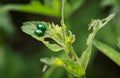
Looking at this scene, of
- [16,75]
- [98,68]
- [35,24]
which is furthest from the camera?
[16,75]

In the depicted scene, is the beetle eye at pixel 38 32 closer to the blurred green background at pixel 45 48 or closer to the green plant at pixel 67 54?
the green plant at pixel 67 54

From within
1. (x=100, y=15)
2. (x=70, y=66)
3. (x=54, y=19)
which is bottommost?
(x=54, y=19)

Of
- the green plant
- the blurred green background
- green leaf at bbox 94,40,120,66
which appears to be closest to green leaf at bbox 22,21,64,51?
the green plant

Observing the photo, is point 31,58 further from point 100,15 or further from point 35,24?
point 35,24

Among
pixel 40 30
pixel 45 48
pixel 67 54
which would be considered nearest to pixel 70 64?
pixel 67 54

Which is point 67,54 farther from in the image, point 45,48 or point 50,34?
point 45,48

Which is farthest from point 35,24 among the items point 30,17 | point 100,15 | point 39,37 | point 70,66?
point 30,17

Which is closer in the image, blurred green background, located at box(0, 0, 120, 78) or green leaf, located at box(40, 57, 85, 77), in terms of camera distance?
green leaf, located at box(40, 57, 85, 77)

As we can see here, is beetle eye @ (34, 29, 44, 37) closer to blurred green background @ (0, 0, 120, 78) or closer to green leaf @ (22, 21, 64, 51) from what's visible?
green leaf @ (22, 21, 64, 51)

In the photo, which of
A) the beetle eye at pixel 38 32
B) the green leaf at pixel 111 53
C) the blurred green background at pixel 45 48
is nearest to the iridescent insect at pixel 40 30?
the beetle eye at pixel 38 32

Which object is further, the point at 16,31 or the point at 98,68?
the point at 16,31

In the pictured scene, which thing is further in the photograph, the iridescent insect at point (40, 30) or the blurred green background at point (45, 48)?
the blurred green background at point (45, 48)
